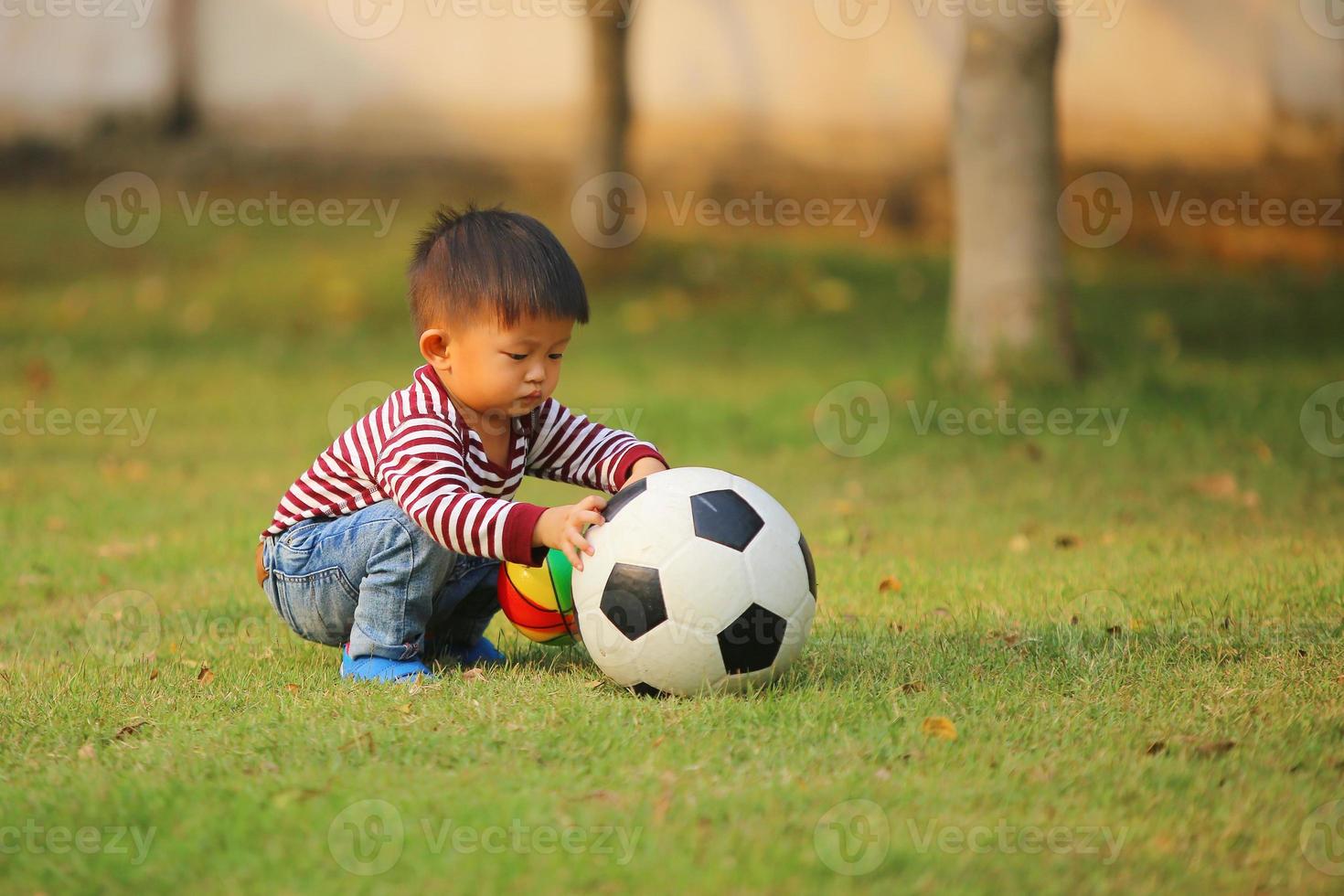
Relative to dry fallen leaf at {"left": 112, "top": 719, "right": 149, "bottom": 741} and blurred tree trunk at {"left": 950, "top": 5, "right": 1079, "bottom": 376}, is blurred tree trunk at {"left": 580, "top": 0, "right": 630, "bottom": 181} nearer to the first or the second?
blurred tree trunk at {"left": 950, "top": 5, "right": 1079, "bottom": 376}

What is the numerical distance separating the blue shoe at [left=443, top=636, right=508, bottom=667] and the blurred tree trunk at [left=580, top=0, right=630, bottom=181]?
9800 millimetres

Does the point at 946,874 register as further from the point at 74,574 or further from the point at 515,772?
the point at 74,574

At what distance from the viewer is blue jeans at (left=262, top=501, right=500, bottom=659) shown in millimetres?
3752

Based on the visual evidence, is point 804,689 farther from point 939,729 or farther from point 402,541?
point 402,541

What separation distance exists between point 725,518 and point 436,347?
3.08 feet

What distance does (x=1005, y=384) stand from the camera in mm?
8398

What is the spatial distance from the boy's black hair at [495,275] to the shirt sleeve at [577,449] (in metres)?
0.43

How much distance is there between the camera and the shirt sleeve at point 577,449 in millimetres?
4039

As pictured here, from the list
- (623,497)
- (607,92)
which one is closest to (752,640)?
(623,497)

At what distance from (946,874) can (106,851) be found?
1628 millimetres

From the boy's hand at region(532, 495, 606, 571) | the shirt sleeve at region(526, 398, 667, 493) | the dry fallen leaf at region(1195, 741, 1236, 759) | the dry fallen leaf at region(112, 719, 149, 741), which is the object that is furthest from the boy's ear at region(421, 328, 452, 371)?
the dry fallen leaf at region(1195, 741, 1236, 759)

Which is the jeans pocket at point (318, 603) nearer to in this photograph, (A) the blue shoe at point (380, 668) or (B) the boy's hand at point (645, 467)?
(A) the blue shoe at point (380, 668)

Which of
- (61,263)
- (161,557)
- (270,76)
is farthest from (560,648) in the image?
(270,76)

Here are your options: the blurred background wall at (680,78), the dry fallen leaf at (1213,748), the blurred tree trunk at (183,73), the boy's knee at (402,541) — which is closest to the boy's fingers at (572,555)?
the boy's knee at (402,541)
